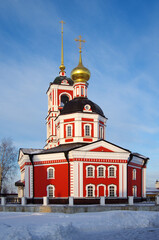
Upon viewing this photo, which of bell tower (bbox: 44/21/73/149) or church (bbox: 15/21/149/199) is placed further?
bell tower (bbox: 44/21/73/149)

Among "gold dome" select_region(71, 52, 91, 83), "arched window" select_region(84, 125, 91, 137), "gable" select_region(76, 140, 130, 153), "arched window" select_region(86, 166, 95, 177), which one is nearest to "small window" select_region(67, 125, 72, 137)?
"arched window" select_region(84, 125, 91, 137)

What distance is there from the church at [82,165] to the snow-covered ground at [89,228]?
812cm

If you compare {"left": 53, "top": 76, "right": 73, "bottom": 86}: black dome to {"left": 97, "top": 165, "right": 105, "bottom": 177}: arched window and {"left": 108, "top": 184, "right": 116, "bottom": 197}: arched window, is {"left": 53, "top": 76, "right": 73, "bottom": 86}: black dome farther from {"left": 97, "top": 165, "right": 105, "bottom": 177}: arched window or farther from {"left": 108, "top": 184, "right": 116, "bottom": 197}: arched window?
{"left": 108, "top": 184, "right": 116, "bottom": 197}: arched window

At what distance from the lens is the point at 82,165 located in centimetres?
2731

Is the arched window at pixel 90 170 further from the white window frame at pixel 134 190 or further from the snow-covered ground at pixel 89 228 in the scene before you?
the snow-covered ground at pixel 89 228

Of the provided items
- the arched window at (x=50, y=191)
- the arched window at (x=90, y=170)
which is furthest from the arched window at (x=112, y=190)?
the arched window at (x=50, y=191)

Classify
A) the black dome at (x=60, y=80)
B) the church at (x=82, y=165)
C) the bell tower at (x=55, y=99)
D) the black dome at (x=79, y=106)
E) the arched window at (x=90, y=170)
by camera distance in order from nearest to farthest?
the church at (x=82, y=165) → the arched window at (x=90, y=170) → the black dome at (x=79, y=106) → the bell tower at (x=55, y=99) → the black dome at (x=60, y=80)

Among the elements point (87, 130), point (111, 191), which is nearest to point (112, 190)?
point (111, 191)

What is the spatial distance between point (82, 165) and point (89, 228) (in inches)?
423

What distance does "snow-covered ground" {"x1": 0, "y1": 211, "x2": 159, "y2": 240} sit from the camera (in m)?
13.7

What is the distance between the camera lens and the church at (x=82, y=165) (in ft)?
89.7

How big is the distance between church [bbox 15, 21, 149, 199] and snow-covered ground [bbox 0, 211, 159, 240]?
812 centimetres

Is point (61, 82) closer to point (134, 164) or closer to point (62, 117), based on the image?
point (62, 117)

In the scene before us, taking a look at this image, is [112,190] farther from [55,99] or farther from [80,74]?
[55,99]
